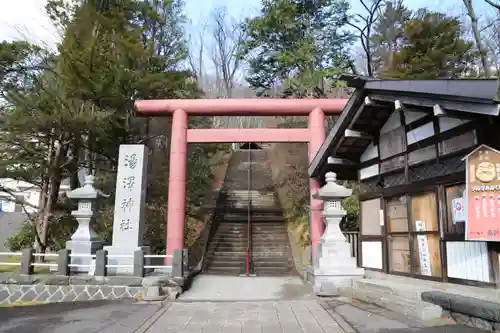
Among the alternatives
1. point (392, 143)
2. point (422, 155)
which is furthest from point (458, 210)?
point (392, 143)

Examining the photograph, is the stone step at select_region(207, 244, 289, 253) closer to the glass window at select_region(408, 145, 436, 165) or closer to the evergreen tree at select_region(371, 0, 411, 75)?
the glass window at select_region(408, 145, 436, 165)

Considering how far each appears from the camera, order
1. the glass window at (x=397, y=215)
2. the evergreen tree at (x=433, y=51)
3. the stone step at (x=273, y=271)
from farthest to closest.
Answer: the evergreen tree at (x=433, y=51)
the stone step at (x=273, y=271)
the glass window at (x=397, y=215)

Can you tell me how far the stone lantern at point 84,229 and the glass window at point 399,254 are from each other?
8398 millimetres

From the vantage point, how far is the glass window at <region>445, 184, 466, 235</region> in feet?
22.0

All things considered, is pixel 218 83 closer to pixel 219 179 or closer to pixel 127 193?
pixel 219 179

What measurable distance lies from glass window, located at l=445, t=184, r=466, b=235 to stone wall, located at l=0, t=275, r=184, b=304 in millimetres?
6719

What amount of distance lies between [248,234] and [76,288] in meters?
7.61

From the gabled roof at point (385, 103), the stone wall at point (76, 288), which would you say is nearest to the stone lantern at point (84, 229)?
the stone wall at point (76, 288)

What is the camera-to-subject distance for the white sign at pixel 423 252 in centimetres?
775

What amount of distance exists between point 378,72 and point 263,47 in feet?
21.0

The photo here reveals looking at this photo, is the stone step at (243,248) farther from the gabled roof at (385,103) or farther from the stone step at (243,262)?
the gabled roof at (385,103)

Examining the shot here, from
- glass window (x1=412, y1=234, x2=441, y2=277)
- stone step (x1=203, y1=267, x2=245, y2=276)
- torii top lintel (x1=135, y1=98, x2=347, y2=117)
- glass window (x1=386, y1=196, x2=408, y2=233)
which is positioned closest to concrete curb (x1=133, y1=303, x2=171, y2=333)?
stone step (x1=203, y1=267, x2=245, y2=276)

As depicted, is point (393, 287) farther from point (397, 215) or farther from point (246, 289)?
point (246, 289)

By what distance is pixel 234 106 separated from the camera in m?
12.9
